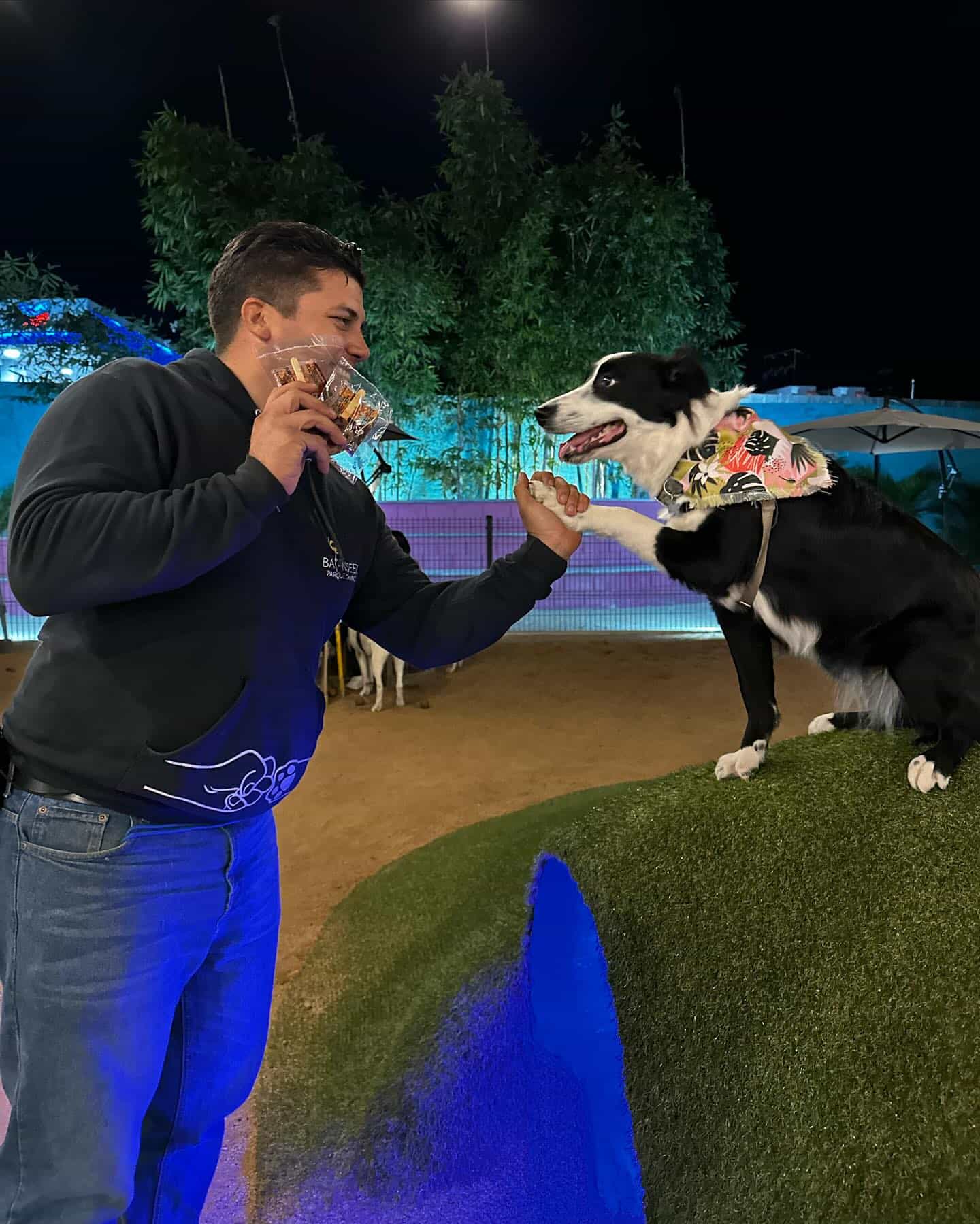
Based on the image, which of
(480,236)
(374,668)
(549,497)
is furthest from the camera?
(480,236)

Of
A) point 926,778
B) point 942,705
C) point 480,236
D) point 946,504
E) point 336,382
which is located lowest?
point 946,504

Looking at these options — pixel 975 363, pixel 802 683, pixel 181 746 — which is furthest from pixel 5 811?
pixel 975 363

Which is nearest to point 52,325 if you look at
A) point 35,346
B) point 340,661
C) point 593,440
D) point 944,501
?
point 35,346

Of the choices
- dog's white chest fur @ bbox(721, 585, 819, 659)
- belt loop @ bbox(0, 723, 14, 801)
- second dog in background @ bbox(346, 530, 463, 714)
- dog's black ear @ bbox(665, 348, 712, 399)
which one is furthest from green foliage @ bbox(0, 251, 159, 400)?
belt loop @ bbox(0, 723, 14, 801)

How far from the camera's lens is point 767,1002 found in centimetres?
132

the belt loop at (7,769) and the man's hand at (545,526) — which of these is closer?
the belt loop at (7,769)

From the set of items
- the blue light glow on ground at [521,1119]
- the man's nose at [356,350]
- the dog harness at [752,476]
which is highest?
the man's nose at [356,350]

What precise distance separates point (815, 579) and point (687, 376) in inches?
26.1

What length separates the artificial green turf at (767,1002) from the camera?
1.08 m

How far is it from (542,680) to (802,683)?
2.14 m

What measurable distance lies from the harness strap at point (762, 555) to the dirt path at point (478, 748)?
186cm

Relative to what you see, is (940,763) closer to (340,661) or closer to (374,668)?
(374,668)

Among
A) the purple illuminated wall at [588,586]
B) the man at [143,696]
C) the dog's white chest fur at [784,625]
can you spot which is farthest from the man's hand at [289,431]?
the purple illuminated wall at [588,586]

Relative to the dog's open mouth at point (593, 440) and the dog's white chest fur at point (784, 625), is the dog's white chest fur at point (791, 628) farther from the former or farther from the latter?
the dog's open mouth at point (593, 440)
